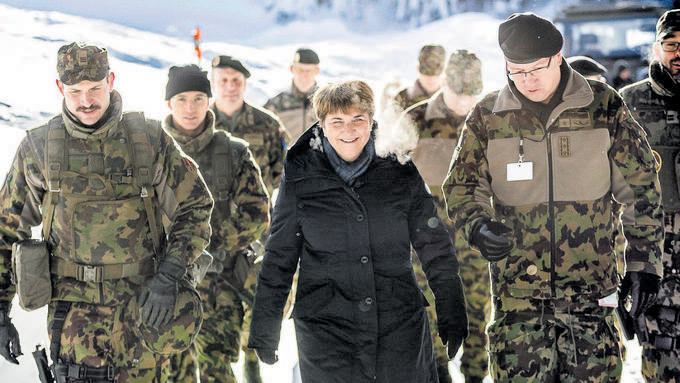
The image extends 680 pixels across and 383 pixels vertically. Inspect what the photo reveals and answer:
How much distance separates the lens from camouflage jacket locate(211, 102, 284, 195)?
6.63 m

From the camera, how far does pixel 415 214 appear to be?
3682 millimetres

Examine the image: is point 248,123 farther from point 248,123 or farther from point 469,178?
point 469,178

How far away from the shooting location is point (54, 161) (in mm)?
4141

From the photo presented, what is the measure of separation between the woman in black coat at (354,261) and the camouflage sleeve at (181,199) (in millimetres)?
765

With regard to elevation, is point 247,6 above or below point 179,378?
above

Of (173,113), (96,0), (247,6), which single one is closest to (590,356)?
(173,113)

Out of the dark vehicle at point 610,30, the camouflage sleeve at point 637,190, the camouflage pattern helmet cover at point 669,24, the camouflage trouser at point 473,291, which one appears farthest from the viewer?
the dark vehicle at point 610,30

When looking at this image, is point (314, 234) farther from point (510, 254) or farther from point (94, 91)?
point (94, 91)

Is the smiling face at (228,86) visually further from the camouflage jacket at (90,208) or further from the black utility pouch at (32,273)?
the black utility pouch at (32,273)

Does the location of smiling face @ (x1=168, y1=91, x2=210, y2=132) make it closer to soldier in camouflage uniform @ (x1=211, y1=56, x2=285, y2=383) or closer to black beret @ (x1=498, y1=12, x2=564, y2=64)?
soldier in camouflage uniform @ (x1=211, y1=56, x2=285, y2=383)

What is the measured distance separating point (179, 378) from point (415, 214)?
2.40 meters

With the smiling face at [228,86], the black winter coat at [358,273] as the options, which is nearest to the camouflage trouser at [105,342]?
the black winter coat at [358,273]

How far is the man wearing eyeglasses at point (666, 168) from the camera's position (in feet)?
16.2

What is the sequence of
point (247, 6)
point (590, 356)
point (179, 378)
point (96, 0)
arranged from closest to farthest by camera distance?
point (590, 356) < point (179, 378) < point (96, 0) < point (247, 6)
